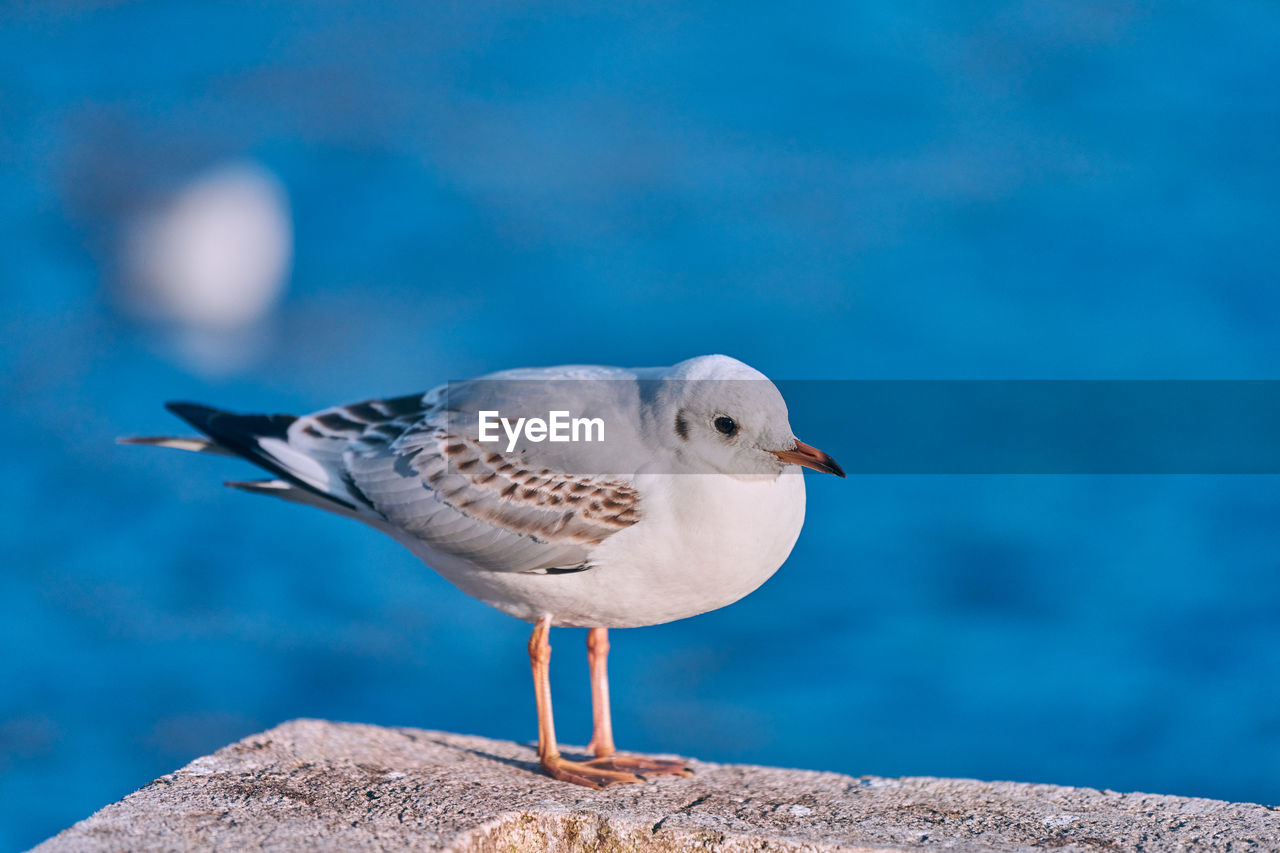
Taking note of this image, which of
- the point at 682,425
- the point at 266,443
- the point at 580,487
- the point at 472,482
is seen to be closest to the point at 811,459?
the point at 682,425

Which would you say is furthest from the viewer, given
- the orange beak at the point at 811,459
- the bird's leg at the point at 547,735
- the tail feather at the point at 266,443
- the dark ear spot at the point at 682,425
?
the tail feather at the point at 266,443

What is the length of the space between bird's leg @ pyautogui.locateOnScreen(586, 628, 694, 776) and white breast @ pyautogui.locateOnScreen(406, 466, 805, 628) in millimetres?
477

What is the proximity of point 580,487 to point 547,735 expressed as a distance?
0.90m

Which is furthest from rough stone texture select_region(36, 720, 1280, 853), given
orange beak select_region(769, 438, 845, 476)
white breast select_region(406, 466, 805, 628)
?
orange beak select_region(769, 438, 845, 476)

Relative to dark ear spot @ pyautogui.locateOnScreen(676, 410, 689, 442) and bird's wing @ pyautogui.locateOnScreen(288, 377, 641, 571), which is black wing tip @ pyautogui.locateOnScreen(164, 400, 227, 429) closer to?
bird's wing @ pyautogui.locateOnScreen(288, 377, 641, 571)

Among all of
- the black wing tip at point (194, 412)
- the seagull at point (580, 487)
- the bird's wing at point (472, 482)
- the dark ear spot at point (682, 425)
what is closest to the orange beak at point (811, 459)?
the seagull at point (580, 487)

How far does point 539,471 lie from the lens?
4539 mm

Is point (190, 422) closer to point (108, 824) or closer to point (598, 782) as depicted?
point (108, 824)

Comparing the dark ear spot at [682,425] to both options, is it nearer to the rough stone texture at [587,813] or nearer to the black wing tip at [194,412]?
the rough stone texture at [587,813]

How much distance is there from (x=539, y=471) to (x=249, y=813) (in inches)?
56.0

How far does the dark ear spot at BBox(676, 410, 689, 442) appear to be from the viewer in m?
4.25

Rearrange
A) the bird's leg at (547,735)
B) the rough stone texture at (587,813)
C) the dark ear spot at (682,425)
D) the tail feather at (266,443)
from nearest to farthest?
the rough stone texture at (587,813) → the dark ear spot at (682,425) → the bird's leg at (547,735) → the tail feather at (266,443)

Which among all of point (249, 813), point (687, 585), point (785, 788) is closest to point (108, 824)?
point (249, 813)

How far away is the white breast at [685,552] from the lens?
4.16 metres
